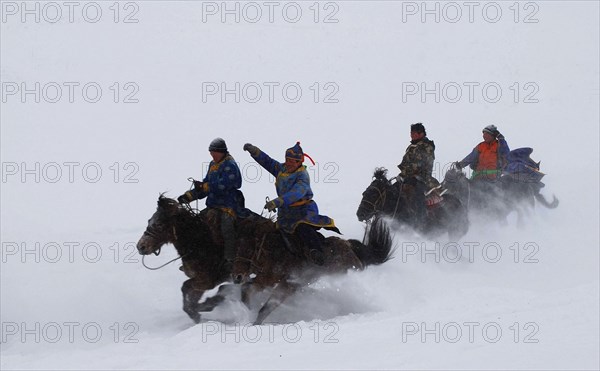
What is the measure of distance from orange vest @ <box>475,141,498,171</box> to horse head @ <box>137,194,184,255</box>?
25.8 feet

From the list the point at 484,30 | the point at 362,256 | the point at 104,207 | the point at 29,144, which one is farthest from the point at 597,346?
the point at 484,30

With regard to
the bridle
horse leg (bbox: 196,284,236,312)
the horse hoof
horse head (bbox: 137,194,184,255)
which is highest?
the bridle

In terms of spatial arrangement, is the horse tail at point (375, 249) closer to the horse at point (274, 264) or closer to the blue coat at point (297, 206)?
the horse at point (274, 264)

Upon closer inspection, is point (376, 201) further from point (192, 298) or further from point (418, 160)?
point (192, 298)

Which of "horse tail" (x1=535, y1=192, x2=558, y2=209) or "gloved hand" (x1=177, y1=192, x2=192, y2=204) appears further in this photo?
"horse tail" (x1=535, y1=192, x2=558, y2=209)

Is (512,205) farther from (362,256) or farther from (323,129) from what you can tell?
(323,129)

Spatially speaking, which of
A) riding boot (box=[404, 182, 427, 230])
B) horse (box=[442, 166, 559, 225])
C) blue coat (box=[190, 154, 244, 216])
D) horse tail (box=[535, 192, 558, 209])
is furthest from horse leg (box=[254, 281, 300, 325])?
horse tail (box=[535, 192, 558, 209])

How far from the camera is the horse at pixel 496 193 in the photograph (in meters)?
15.0

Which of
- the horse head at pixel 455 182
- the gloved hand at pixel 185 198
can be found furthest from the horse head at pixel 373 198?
the gloved hand at pixel 185 198

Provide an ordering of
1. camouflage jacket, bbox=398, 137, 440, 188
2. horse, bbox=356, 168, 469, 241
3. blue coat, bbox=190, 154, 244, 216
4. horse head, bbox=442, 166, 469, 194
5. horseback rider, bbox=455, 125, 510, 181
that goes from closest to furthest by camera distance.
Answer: blue coat, bbox=190, 154, 244, 216, horse, bbox=356, 168, 469, 241, camouflage jacket, bbox=398, 137, 440, 188, horse head, bbox=442, 166, 469, 194, horseback rider, bbox=455, 125, 510, 181

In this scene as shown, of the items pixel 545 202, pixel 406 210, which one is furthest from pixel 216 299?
pixel 545 202

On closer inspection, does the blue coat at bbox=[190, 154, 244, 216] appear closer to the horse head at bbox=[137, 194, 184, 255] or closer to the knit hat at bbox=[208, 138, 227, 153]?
the knit hat at bbox=[208, 138, 227, 153]

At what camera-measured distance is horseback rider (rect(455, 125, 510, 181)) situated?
15461 mm

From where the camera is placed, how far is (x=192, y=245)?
9906 mm
